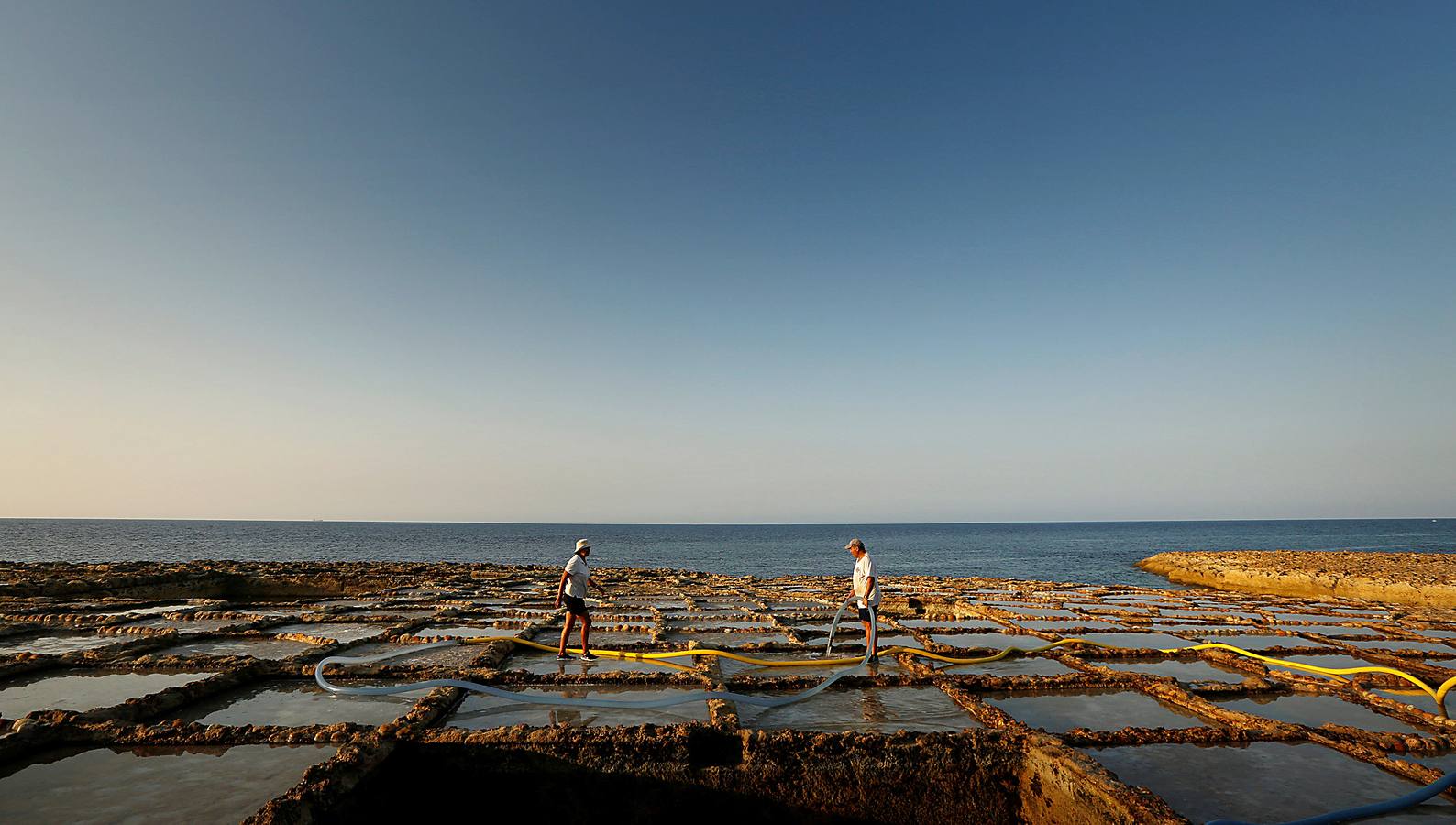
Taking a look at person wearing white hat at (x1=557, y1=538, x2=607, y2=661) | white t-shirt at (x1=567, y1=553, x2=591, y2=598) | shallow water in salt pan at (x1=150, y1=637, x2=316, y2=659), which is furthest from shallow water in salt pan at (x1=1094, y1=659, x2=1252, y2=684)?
shallow water in salt pan at (x1=150, y1=637, x2=316, y2=659)

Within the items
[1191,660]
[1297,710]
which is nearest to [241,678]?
[1297,710]

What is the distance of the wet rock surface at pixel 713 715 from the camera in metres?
4.94

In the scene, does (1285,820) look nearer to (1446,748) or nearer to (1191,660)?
(1446,748)

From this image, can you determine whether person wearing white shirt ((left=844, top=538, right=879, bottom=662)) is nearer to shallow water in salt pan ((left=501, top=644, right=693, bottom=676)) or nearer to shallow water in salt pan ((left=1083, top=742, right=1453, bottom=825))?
shallow water in salt pan ((left=501, top=644, right=693, bottom=676))

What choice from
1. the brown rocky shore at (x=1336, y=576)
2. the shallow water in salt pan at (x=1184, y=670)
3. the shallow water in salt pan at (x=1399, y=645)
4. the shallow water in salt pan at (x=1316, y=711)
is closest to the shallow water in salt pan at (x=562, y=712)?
the shallow water in salt pan at (x=1316, y=711)

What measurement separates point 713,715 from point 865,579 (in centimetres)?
384

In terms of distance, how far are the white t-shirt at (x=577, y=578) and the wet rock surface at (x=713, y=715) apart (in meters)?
0.94

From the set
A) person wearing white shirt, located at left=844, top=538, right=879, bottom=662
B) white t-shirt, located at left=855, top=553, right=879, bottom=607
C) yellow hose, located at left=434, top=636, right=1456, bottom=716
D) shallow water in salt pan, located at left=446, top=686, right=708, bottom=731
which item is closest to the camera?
shallow water in salt pan, located at left=446, top=686, right=708, bottom=731

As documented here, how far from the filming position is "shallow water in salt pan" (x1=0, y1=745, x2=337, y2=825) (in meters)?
4.18

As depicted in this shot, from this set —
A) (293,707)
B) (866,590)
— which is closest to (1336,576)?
(866,590)

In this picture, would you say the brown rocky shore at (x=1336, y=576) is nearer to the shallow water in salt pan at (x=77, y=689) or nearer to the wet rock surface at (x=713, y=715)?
the wet rock surface at (x=713, y=715)

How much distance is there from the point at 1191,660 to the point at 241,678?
499 inches

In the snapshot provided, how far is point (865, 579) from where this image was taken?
902cm

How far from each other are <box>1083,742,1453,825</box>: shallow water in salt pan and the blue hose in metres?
0.09
